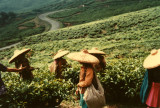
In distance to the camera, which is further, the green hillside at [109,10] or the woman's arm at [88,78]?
the green hillside at [109,10]

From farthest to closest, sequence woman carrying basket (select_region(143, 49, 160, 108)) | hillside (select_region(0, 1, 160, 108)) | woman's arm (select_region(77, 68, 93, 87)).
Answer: hillside (select_region(0, 1, 160, 108)), woman's arm (select_region(77, 68, 93, 87)), woman carrying basket (select_region(143, 49, 160, 108))

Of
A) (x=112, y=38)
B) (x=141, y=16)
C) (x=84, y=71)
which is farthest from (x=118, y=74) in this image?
(x=141, y=16)

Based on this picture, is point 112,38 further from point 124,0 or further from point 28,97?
point 124,0

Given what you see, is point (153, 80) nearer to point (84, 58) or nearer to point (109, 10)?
point (84, 58)

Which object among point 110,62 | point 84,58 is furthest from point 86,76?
point 110,62

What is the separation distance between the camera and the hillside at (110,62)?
198 inches

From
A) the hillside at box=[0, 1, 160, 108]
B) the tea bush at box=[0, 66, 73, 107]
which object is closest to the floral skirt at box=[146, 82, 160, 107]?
the hillside at box=[0, 1, 160, 108]

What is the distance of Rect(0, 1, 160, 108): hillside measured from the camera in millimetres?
5035

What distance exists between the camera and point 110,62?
7309mm

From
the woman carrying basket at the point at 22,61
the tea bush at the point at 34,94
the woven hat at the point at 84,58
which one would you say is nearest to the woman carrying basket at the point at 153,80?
the woven hat at the point at 84,58

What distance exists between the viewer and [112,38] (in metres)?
21.5

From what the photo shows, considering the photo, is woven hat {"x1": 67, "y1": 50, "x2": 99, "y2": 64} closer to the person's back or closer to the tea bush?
the tea bush

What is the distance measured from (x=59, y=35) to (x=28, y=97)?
25385 mm

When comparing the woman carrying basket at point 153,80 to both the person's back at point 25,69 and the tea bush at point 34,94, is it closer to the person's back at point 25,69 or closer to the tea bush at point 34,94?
the tea bush at point 34,94
